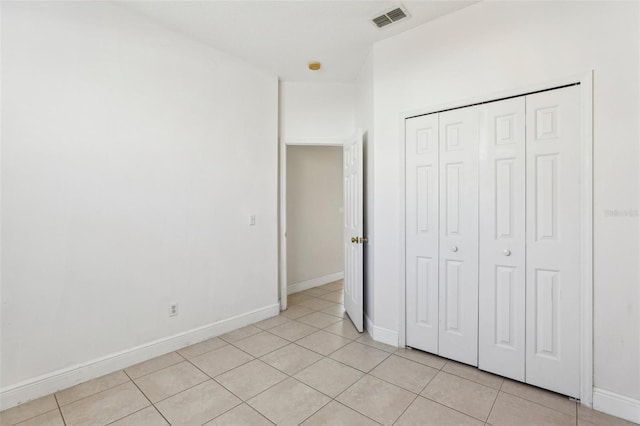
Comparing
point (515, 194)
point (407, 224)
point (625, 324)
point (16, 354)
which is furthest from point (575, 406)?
point (16, 354)

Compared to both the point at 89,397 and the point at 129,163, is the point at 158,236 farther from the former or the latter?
the point at 89,397

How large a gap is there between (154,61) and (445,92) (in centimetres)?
252

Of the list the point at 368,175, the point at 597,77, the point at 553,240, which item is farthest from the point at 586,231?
the point at 368,175

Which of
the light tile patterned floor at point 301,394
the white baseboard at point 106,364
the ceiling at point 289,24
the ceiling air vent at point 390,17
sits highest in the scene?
the ceiling at point 289,24

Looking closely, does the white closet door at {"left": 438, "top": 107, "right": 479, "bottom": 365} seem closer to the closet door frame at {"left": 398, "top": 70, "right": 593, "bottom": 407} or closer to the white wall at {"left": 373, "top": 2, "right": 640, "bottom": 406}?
the white wall at {"left": 373, "top": 2, "right": 640, "bottom": 406}

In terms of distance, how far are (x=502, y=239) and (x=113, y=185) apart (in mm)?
3066

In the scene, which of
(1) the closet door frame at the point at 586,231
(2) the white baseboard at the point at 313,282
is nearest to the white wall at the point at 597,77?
(1) the closet door frame at the point at 586,231

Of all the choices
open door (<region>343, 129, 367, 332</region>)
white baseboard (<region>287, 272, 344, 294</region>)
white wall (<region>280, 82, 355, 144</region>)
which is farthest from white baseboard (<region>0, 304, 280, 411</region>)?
white wall (<region>280, 82, 355, 144</region>)

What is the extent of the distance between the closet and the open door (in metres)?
0.54

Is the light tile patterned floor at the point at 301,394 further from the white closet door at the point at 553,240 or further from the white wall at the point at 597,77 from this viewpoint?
the white wall at the point at 597,77

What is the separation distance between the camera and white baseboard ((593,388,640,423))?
1799 millimetres

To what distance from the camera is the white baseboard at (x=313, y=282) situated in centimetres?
468

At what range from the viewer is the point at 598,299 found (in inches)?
75.4

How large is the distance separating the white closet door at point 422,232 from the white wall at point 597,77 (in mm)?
286
